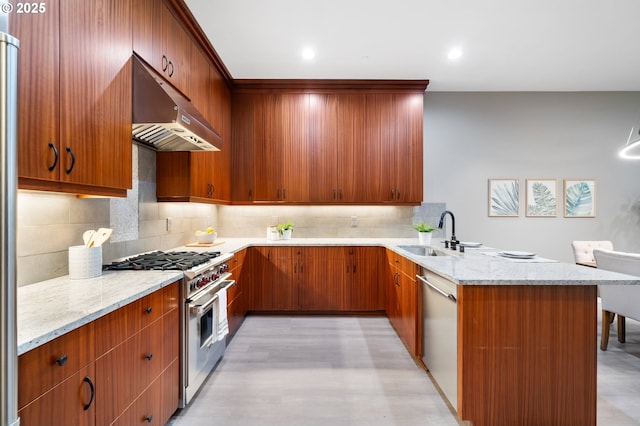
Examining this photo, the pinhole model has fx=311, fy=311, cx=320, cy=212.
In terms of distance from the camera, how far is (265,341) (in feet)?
9.74

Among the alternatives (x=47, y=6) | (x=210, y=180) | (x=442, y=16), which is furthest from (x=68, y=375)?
(x=442, y=16)

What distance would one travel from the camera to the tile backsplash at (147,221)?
1582mm

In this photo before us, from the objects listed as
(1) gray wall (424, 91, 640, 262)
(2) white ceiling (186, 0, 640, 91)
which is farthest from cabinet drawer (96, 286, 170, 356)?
(1) gray wall (424, 91, 640, 262)

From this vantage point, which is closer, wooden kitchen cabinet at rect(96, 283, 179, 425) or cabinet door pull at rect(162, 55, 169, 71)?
wooden kitchen cabinet at rect(96, 283, 179, 425)

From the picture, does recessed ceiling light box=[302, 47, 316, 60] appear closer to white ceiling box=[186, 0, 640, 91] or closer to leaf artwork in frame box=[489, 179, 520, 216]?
white ceiling box=[186, 0, 640, 91]

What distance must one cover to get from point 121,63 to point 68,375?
161cm

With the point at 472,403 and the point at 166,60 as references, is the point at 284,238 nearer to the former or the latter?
the point at 166,60

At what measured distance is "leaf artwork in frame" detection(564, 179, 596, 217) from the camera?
13.9ft

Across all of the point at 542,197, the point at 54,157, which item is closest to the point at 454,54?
the point at 542,197

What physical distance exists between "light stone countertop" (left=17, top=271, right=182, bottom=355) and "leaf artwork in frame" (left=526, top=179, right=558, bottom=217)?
14.7ft

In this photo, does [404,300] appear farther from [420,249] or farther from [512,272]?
[512,272]

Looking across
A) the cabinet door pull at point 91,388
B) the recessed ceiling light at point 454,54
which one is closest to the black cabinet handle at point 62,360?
the cabinet door pull at point 91,388

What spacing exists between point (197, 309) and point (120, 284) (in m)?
0.54

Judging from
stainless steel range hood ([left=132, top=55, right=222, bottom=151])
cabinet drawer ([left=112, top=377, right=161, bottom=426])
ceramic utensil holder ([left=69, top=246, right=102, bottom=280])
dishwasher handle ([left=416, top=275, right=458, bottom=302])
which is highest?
stainless steel range hood ([left=132, top=55, right=222, bottom=151])
